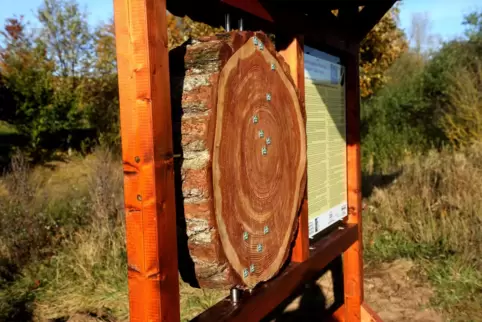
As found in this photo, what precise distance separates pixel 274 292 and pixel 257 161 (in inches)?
21.9

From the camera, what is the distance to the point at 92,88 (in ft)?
58.7

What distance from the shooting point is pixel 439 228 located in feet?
16.8

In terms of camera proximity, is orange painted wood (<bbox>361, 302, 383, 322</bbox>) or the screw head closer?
the screw head

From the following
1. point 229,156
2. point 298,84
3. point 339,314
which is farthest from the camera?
point 339,314

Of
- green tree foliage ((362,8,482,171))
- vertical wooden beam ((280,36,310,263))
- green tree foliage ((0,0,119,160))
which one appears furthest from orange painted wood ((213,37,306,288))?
green tree foliage ((0,0,119,160))

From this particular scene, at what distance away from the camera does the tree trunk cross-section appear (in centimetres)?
151

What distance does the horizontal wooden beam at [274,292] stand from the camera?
1736 millimetres

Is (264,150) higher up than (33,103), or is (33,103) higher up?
(33,103)

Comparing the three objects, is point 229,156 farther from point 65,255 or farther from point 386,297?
point 65,255

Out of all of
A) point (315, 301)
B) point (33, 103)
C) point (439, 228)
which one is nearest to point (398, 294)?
point (315, 301)

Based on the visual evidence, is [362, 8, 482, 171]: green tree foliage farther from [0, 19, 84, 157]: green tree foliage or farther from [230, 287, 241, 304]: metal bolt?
[0, 19, 84, 157]: green tree foliage

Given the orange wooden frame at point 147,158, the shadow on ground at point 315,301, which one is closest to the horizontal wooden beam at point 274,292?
the orange wooden frame at point 147,158

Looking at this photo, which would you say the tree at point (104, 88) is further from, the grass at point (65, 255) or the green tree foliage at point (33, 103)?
the grass at point (65, 255)

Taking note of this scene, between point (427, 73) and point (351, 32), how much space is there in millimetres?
10826
